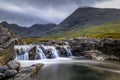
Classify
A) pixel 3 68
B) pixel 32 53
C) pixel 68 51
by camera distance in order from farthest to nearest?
pixel 68 51, pixel 32 53, pixel 3 68

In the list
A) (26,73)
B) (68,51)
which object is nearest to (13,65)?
(26,73)

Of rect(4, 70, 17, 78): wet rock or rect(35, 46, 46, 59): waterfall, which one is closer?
rect(4, 70, 17, 78): wet rock

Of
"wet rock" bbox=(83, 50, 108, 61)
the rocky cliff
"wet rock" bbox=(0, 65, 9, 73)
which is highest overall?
the rocky cliff

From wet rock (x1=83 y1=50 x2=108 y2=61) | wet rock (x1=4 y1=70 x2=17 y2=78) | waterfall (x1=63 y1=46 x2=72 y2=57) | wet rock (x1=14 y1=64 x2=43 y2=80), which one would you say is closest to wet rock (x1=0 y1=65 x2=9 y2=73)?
wet rock (x1=4 y1=70 x2=17 y2=78)

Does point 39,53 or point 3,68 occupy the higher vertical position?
point 39,53

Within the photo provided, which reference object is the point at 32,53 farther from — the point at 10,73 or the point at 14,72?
the point at 10,73

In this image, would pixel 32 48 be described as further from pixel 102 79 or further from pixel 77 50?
pixel 102 79

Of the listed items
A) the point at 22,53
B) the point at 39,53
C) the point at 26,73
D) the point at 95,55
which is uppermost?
the point at 22,53

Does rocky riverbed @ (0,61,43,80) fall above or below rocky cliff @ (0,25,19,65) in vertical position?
below

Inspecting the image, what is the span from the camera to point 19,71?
48.6 meters

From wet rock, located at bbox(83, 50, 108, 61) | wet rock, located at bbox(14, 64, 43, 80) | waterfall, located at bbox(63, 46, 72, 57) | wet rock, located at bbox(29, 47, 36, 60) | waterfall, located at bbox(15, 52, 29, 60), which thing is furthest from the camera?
waterfall, located at bbox(63, 46, 72, 57)

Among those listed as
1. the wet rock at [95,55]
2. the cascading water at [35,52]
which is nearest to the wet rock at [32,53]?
the cascading water at [35,52]

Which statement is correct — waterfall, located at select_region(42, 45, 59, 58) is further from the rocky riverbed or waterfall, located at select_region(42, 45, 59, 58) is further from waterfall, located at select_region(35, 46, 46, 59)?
the rocky riverbed

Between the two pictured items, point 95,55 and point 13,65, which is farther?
point 95,55
